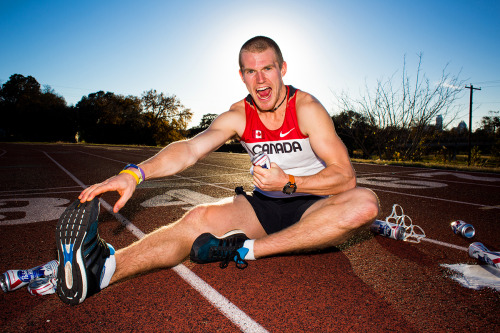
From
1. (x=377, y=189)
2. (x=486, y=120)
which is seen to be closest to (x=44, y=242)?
(x=377, y=189)

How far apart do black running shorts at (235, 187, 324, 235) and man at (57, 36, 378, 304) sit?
1 centimetres

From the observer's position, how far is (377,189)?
758 centimetres

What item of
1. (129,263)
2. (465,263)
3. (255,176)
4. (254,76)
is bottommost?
(465,263)

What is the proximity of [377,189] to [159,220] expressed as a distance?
5.41 metres

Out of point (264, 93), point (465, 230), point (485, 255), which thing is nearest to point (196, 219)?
point (264, 93)

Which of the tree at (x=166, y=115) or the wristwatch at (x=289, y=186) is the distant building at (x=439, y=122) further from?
the tree at (x=166, y=115)

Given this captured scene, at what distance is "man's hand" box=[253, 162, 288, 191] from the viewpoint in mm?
2398

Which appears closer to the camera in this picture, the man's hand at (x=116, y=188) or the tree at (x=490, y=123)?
the man's hand at (x=116, y=188)

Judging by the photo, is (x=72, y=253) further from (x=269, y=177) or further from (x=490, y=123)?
(x=490, y=123)

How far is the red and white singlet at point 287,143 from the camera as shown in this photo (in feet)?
10.1

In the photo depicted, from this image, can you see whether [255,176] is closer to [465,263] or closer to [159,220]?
[465,263]

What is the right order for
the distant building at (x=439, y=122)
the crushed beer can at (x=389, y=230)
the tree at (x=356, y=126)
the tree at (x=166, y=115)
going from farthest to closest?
1. the tree at (x=166, y=115)
2. the tree at (x=356, y=126)
3. the distant building at (x=439, y=122)
4. the crushed beer can at (x=389, y=230)

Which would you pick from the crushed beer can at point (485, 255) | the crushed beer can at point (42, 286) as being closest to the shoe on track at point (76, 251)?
the crushed beer can at point (42, 286)

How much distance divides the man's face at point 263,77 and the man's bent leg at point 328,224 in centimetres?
116
